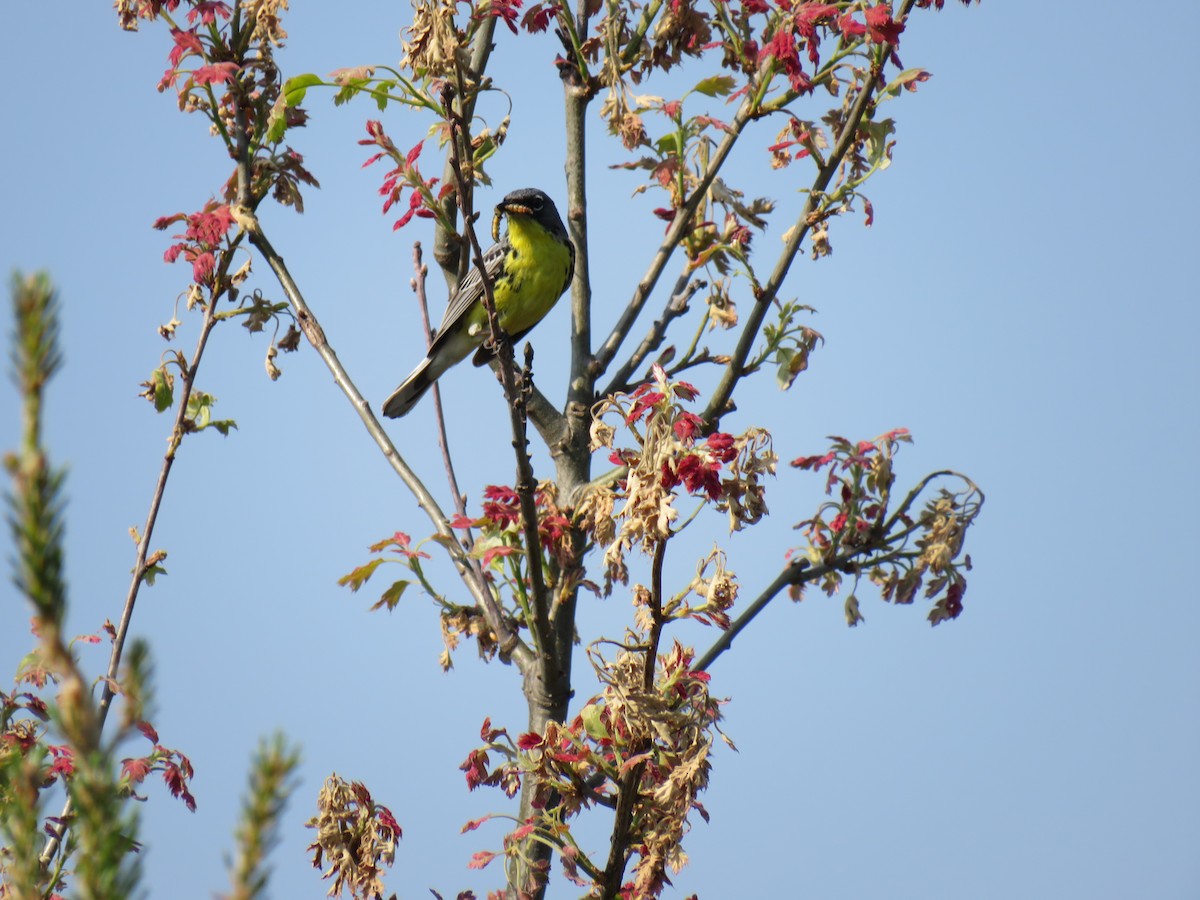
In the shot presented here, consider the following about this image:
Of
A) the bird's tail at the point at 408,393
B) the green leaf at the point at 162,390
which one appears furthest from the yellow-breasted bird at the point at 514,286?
the green leaf at the point at 162,390

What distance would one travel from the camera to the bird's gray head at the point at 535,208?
8.51 metres

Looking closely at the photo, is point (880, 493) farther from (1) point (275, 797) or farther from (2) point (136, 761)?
(1) point (275, 797)

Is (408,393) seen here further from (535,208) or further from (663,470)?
(663,470)

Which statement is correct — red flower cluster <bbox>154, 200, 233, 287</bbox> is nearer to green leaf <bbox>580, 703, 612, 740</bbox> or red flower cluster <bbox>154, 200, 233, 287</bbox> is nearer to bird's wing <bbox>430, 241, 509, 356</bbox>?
bird's wing <bbox>430, 241, 509, 356</bbox>

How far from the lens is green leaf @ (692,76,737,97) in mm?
4875

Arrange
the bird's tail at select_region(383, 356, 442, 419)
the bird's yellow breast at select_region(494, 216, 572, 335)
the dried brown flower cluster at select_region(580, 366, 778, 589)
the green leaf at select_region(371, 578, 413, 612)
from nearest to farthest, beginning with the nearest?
the dried brown flower cluster at select_region(580, 366, 778, 589)
the green leaf at select_region(371, 578, 413, 612)
the bird's tail at select_region(383, 356, 442, 419)
the bird's yellow breast at select_region(494, 216, 572, 335)

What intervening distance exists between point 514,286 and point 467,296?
1.05 meters

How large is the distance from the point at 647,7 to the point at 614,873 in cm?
344

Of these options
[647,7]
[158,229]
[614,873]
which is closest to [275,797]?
[614,873]

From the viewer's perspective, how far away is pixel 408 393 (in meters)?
8.40

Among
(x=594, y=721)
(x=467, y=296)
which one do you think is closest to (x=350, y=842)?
(x=594, y=721)

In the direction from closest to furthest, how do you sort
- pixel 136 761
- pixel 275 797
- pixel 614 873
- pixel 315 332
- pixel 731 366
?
pixel 275 797, pixel 614 873, pixel 136 761, pixel 731 366, pixel 315 332

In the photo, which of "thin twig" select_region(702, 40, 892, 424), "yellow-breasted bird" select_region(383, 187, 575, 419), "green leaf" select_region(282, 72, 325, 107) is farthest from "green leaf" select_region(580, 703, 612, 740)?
"yellow-breasted bird" select_region(383, 187, 575, 419)

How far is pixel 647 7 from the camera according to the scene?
5129mm
